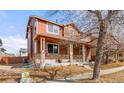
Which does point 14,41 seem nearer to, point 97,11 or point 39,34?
point 39,34

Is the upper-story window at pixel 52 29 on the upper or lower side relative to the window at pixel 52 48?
upper

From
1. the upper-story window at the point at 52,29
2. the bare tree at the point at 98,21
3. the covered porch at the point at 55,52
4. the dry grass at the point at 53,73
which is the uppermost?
the upper-story window at the point at 52,29

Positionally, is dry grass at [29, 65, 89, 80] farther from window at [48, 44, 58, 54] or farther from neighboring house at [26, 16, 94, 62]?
window at [48, 44, 58, 54]

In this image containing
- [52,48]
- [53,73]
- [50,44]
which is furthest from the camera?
[52,48]

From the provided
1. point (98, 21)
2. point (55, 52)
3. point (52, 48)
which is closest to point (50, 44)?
point (52, 48)

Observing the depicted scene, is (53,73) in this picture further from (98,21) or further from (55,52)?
(55,52)

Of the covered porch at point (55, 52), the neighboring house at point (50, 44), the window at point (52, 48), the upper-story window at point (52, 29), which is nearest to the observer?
the covered porch at point (55, 52)

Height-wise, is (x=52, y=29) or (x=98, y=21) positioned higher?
(x=52, y=29)

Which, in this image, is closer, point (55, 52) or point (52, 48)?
point (52, 48)

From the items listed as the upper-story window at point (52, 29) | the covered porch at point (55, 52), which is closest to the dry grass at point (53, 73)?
the covered porch at point (55, 52)

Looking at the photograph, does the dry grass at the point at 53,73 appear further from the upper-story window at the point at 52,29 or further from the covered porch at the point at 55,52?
the upper-story window at the point at 52,29

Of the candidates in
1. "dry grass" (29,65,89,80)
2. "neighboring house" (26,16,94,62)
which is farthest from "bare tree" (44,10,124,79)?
"neighboring house" (26,16,94,62)
